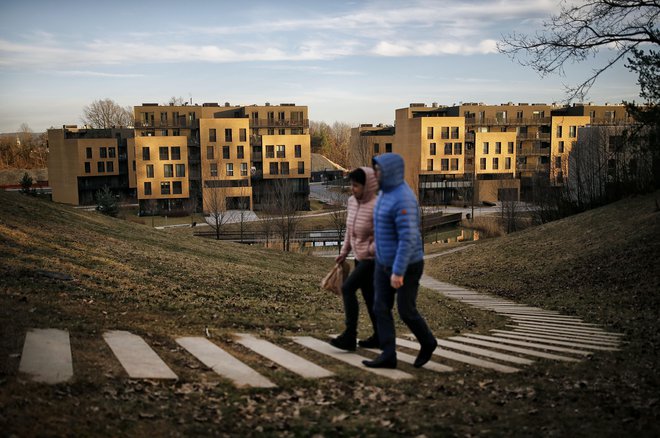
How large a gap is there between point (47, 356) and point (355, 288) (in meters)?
3.73

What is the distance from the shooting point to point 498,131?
8488cm

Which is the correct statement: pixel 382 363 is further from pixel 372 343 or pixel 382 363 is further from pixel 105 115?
pixel 105 115

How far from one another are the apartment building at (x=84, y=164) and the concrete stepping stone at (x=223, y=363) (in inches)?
3174

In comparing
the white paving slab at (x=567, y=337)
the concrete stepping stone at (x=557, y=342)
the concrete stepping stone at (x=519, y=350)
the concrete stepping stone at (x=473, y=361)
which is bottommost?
the white paving slab at (x=567, y=337)

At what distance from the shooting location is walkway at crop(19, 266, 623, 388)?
5.98m

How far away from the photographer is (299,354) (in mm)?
7180

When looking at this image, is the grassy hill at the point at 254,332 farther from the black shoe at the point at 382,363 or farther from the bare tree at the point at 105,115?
the bare tree at the point at 105,115

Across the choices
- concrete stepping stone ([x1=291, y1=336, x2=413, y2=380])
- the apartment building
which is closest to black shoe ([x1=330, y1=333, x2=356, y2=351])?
concrete stepping stone ([x1=291, y1=336, x2=413, y2=380])

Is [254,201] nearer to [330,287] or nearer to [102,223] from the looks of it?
[102,223]

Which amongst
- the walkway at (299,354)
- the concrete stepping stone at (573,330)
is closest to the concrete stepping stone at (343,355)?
the walkway at (299,354)

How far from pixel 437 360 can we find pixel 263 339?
254cm

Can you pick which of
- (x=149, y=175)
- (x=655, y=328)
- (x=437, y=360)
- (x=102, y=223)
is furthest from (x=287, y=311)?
(x=149, y=175)

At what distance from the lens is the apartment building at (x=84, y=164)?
79.6m

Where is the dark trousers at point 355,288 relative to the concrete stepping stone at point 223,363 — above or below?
above
